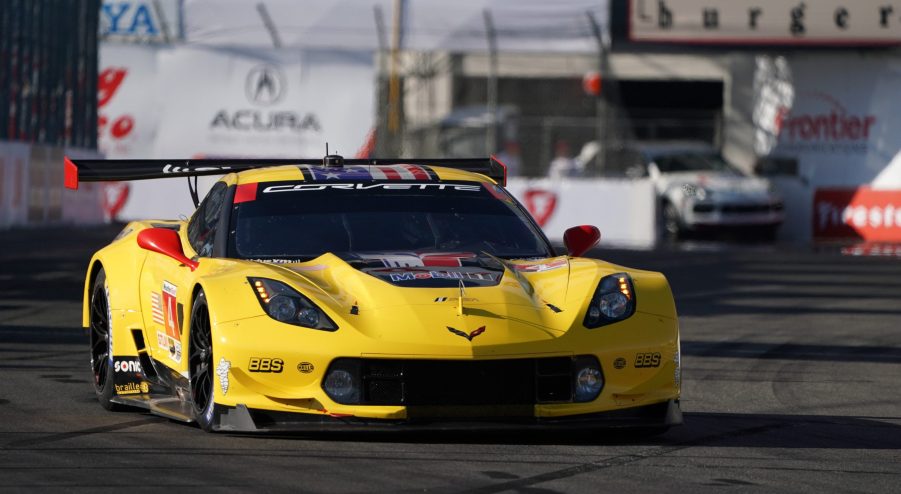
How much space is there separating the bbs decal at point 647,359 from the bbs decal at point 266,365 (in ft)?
4.28

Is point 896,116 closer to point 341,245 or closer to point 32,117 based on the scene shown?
point 32,117

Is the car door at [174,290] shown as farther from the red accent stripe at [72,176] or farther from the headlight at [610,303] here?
the headlight at [610,303]

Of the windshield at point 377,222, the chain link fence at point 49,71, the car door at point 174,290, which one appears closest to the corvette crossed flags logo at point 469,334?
the windshield at point 377,222

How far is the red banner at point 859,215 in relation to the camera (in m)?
27.4

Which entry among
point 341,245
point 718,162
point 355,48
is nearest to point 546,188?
point 718,162

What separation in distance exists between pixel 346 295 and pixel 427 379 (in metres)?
0.47

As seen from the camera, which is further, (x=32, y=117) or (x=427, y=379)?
(x=32, y=117)

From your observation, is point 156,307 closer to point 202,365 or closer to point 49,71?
point 202,365

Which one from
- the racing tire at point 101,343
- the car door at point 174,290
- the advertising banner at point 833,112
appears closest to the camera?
Answer: the car door at point 174,290

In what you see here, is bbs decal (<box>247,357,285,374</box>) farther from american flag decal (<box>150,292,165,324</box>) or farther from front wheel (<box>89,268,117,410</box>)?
front wheel (<box>89,268,117,410</box>)

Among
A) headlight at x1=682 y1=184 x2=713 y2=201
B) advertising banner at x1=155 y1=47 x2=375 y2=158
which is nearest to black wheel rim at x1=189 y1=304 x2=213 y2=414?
headlight at x1=682 y1=184 x2=713 y2=201

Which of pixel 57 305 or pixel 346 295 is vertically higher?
pixel 346 295

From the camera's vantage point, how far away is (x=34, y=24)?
27.1 m

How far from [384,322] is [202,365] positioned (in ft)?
2.65
